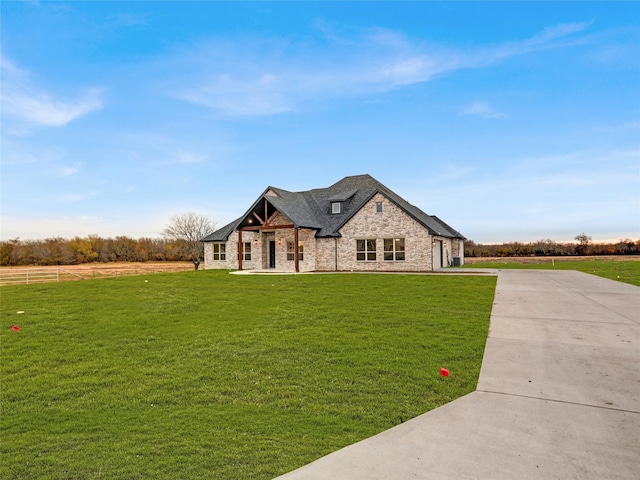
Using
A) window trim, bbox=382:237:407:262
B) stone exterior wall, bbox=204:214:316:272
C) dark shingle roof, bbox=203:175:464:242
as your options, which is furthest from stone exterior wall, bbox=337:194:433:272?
stone exterior wall, bbox=204:214:316:272

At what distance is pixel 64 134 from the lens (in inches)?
748

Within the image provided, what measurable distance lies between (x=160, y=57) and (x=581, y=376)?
21.5 metres

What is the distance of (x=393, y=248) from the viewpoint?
2498cm

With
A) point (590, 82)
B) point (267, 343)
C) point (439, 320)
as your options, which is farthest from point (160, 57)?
point (590, 82)

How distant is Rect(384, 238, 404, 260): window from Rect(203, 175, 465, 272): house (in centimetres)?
7

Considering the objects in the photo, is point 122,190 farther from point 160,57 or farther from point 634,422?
point 634,422

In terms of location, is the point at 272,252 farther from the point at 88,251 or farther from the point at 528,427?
the point at 88,251

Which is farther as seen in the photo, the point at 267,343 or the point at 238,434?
the point at 267,343

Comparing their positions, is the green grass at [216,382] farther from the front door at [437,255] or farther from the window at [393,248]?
the front door at [437,255]

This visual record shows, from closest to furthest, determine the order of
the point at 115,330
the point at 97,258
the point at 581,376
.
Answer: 1. the point at 581,376
2. the point at 115,330
3. the point at 97,258

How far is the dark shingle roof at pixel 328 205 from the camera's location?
25.6 m

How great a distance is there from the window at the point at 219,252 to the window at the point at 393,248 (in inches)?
575

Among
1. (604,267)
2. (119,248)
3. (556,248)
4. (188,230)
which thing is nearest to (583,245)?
(556,248)

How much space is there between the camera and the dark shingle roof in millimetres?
25625
